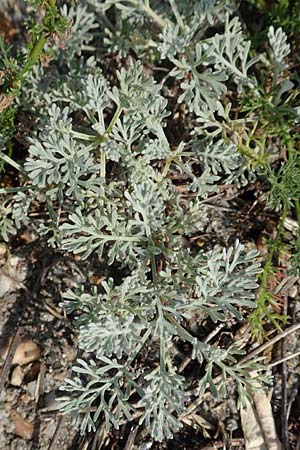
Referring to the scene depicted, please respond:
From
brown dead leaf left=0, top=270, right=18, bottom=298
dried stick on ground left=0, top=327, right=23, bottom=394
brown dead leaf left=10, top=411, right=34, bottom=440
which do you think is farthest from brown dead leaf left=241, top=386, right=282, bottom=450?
brown dead leaf left=0, top=270, right=18, bottom=298

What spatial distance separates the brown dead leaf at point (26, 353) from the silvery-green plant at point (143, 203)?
20cm

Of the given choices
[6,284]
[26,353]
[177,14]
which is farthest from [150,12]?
[26,353]

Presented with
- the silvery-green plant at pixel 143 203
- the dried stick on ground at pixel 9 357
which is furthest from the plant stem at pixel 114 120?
the dried stick on ground at pixel 9 357

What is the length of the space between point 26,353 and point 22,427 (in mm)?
293

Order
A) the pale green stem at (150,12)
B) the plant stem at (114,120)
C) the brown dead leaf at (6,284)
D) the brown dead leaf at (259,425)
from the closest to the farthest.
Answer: the plant stem at (114,120), the brown dead leaf at (259,425), the pale green stem at (150,12), the brown dead leaf at (6,284)

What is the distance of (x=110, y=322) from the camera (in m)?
2.27

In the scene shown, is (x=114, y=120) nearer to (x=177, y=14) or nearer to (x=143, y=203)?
(x=143, y=203)

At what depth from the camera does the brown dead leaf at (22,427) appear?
2.67 m

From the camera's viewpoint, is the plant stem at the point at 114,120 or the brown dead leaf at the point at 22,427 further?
the brown dead leaf at the point at 22,427

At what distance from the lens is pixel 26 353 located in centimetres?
279

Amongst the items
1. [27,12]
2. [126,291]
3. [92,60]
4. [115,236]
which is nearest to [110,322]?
[126,291]

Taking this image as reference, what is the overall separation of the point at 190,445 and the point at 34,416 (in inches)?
24.7

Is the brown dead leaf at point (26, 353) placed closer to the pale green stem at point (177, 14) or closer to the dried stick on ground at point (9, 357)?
the dried stick on ground at point (9, 357)

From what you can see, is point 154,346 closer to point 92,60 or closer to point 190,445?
point 190,445
